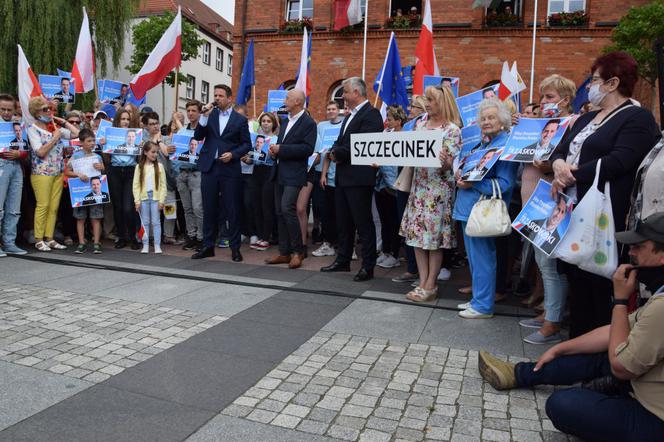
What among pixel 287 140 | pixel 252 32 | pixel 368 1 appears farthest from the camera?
pixel 252 32

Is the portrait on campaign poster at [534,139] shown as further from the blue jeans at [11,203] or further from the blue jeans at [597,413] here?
the blue jeans at [11,203]

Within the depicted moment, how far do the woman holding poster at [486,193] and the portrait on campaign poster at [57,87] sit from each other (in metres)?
7.02

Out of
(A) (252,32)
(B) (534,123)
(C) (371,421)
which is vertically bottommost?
(C) (371,421)

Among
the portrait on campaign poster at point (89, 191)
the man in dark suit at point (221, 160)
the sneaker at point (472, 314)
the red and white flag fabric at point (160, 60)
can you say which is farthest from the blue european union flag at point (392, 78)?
the sneaker at point (472, 314)

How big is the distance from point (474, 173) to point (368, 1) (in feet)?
57.2

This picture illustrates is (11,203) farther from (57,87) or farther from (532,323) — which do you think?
(532,323)

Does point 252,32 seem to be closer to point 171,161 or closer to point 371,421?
point 171,161

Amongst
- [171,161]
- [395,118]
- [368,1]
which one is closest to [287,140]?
[395,118]

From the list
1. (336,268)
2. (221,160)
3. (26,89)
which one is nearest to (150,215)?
(221,160)

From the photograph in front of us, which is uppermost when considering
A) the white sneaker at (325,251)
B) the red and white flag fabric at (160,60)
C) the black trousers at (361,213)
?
the red and white flag fabric at (160,60)

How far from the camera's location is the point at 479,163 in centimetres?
476

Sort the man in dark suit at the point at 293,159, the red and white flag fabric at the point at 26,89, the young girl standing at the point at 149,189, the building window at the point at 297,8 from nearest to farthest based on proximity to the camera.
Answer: the man in dark suit at the point at 293,159
the red and white flag fabric at the point at 26,89
the young girl standing at the point at 149,189
the building window at the point at 297,8

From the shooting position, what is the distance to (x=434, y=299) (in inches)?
217

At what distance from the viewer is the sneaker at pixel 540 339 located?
4.29 m
